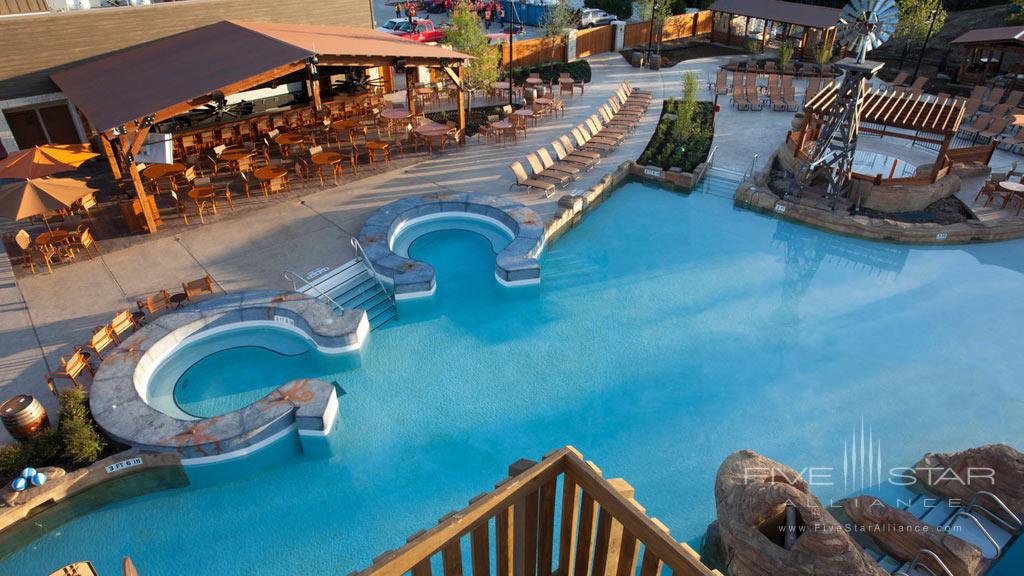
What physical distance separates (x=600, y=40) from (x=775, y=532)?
26.9 metres

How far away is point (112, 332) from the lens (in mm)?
10297

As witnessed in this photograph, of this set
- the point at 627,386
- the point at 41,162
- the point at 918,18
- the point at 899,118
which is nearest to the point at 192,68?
the point at 41,162

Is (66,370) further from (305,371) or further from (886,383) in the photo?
(886,383)

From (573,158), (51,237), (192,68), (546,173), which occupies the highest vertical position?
(192,68)

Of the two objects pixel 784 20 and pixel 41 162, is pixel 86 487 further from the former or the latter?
pixel 784 20

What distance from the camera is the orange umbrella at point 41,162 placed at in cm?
1183

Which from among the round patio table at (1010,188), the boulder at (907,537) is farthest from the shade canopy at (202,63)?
the round patio table at (1010,188)

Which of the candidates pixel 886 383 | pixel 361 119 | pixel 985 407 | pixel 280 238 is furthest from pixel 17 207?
pixel 985 407

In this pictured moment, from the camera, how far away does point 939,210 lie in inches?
610

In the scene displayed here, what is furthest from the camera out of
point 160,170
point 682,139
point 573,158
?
point 682,139

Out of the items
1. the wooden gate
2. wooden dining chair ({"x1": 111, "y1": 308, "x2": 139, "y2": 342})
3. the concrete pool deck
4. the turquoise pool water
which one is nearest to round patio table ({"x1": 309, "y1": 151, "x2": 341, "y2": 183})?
the concrete pool deck

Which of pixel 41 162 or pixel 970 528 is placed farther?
pixel 41 162

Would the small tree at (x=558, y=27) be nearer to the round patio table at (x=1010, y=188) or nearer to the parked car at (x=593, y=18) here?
the parked car at (x=593, y=18)

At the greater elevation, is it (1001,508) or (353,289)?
(353,289)
